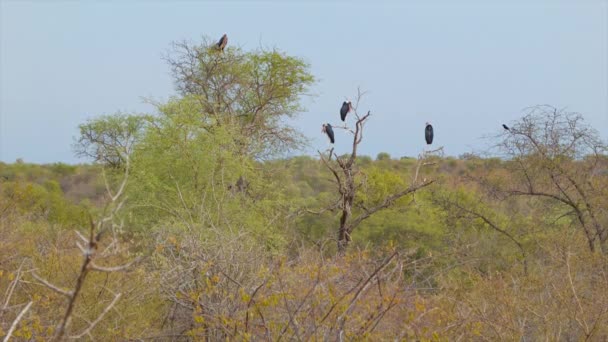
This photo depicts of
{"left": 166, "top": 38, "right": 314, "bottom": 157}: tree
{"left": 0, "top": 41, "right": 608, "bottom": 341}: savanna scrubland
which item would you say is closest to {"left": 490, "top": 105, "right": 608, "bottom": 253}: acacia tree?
{"left": 0, "top": 41, "right": 608, "bottom": 341}: savanna scrubland

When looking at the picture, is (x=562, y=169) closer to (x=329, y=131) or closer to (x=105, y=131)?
(x=329, y=131)

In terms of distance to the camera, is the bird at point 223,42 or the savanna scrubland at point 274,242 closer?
the savanna scrubland at point 274,242

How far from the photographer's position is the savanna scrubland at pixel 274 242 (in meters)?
6.67

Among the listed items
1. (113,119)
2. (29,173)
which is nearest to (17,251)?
(113,119)

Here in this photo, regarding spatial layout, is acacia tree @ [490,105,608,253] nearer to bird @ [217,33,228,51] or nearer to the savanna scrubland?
the savanna scrubland

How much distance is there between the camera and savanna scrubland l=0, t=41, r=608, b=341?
6668 mm

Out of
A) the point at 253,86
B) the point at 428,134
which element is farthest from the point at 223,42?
the point at 428,134

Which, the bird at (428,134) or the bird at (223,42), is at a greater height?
the bird at (223,42)

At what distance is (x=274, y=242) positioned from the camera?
1551 cm

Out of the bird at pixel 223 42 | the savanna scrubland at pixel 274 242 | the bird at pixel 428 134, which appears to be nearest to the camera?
the savanna scrubland at pixel 274 242

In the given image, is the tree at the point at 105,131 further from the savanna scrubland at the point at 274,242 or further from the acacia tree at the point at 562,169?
the acacia tree at the point at 562,169

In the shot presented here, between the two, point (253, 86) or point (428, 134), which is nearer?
point (428, 134)

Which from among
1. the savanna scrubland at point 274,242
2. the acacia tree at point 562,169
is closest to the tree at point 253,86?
the savanna scrubland at point 274,242

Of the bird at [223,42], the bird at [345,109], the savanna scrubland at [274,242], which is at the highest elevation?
the bird at [223,42]
